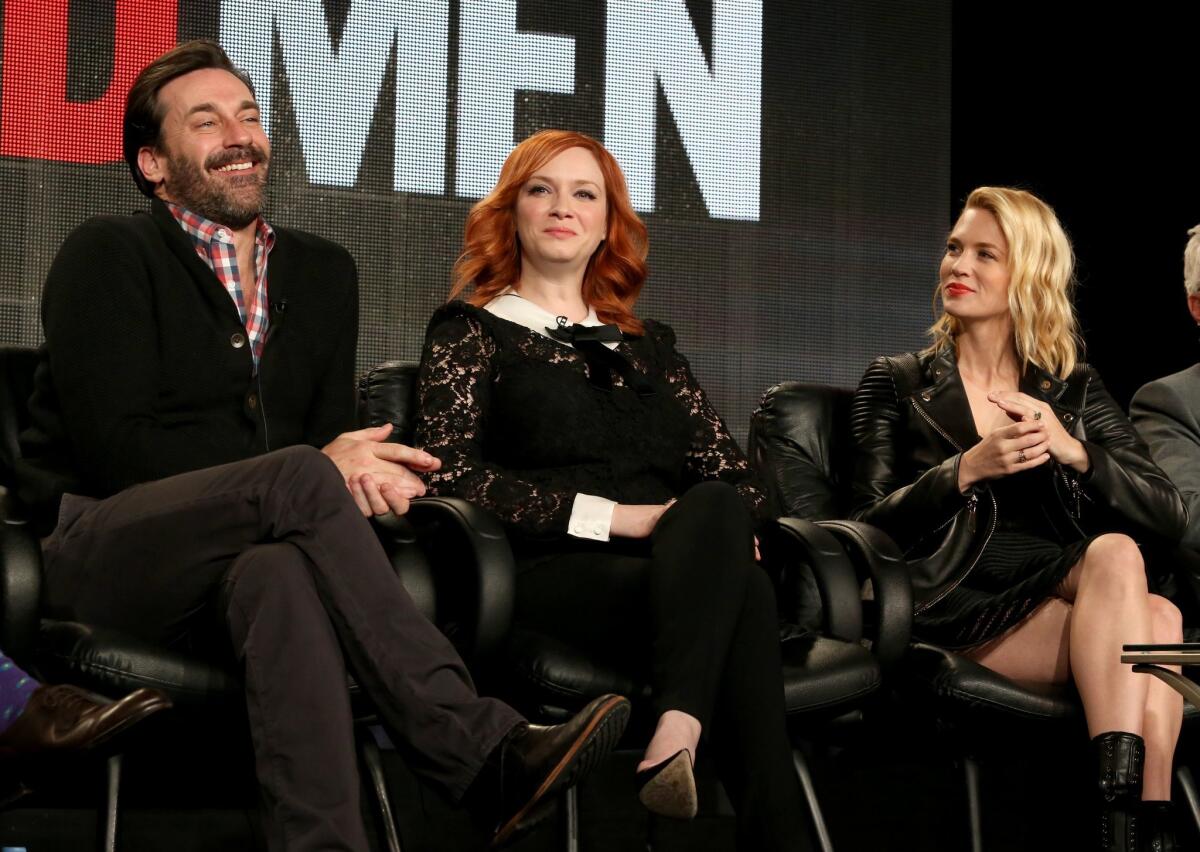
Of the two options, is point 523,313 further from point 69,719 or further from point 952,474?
point 69,719

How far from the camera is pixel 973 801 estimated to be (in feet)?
8.66

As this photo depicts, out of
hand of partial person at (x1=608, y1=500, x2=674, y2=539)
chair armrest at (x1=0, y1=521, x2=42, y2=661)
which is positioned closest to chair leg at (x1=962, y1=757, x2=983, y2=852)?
hand of partial person at (x1=608, y1=500, x2=674, y2=539)

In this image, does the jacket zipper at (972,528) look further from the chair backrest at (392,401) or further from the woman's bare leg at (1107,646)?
the chair backrest at (392,401)

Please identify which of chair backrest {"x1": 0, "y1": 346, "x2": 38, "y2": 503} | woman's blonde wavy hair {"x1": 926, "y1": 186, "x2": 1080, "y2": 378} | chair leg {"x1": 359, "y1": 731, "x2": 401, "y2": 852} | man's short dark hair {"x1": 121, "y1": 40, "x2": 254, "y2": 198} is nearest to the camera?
chair leg {"x1": 359, "y1": 731, "x2": 401, "y2": 852}

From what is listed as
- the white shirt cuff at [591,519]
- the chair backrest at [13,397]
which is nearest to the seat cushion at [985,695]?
the white shirt cuff at [591,519]

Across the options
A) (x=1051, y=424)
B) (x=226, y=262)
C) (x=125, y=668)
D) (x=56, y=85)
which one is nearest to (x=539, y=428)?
(x=226, y=262)

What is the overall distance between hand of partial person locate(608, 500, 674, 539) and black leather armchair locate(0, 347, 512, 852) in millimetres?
261

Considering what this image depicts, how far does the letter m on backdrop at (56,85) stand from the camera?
11.3 feet

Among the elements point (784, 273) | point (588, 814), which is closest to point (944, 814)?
point (588, 814)

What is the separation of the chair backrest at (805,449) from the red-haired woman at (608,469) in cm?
24

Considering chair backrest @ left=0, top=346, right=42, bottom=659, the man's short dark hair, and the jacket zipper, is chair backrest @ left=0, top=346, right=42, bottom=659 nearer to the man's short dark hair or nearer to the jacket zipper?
the man's short dark hair

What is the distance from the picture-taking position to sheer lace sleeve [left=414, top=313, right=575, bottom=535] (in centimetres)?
250

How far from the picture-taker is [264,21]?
364 centimetres

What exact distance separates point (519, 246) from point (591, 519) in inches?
29.5
